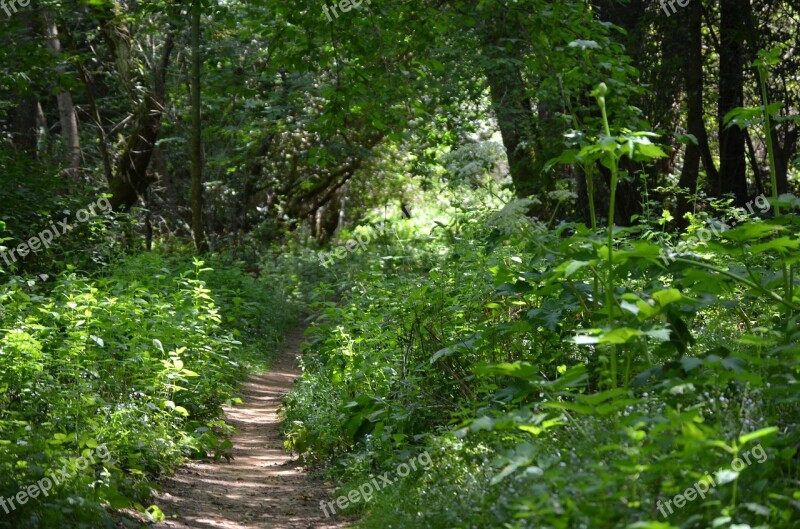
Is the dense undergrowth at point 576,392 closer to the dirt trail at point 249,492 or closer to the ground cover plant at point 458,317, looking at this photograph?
the ground cover plant at point 458,317

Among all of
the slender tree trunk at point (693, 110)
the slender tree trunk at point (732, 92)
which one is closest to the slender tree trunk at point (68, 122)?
the slender tree trunk at point (693, 110)

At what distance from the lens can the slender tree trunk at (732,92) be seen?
11336 millimetres

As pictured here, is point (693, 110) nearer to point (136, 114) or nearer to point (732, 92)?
point (732, 92)

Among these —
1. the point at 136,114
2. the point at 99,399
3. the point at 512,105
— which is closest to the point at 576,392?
the point at 99,399

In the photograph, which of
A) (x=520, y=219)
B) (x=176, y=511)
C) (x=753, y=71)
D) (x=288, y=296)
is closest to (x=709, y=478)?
(x=520, y=219)

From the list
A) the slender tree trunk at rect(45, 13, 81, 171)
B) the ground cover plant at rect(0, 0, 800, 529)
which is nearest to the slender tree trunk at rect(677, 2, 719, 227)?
the ground cover plant at rect(0, 0, 800, 529)

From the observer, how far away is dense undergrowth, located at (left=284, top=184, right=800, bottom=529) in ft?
10.8

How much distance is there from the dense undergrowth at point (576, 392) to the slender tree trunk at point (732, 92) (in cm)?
398

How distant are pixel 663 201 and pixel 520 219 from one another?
9043 mm

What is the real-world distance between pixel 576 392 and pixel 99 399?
11.8 ft

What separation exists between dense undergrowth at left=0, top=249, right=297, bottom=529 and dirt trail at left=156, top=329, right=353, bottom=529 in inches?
7.9

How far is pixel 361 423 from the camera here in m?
6.98

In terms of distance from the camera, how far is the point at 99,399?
638 cm

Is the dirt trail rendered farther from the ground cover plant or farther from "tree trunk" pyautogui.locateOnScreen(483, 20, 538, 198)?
"tree trunk" pyautogui.locateOnScreen(483, 20, 538, 198)
